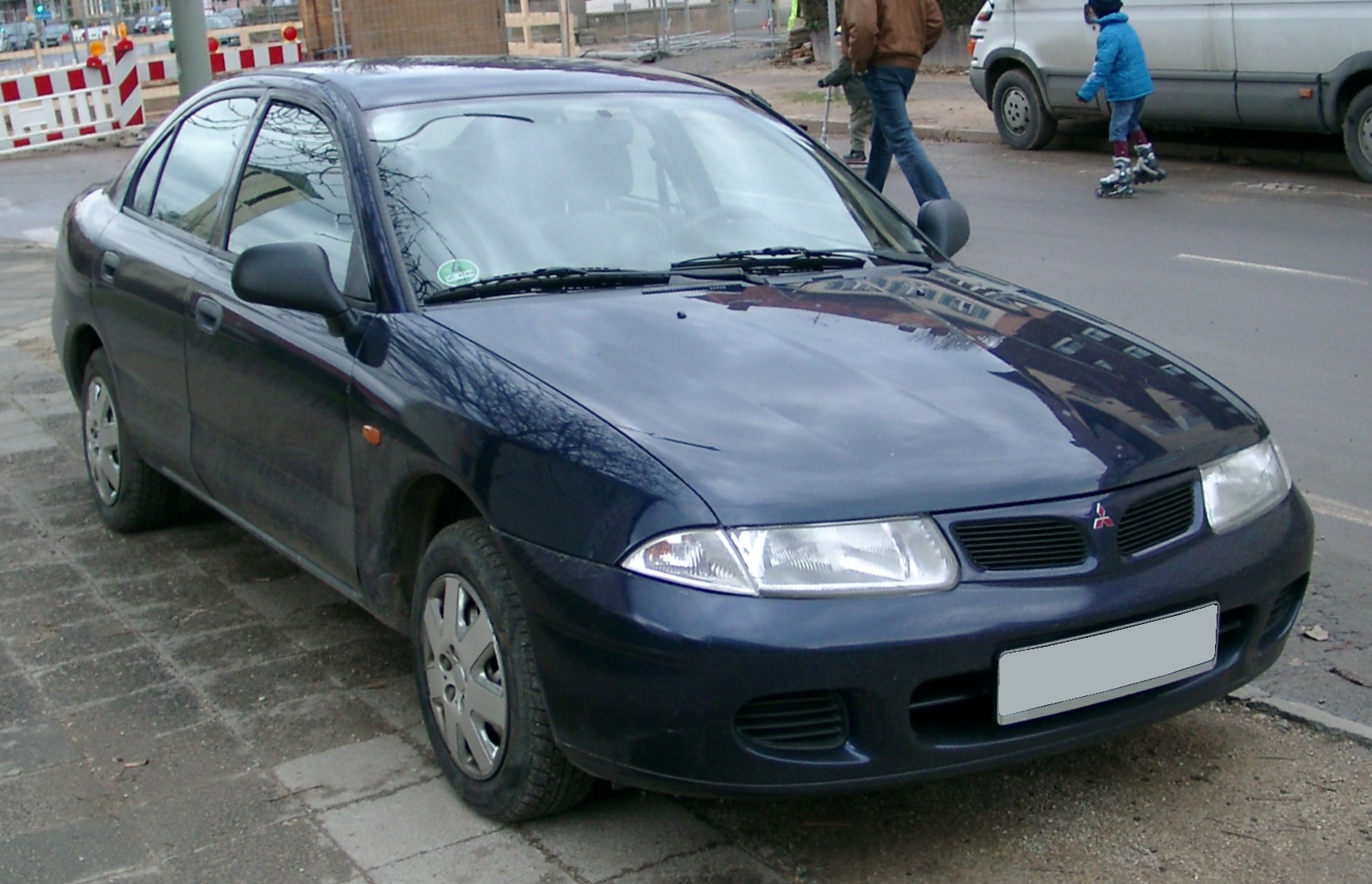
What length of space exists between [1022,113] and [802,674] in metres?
13.7

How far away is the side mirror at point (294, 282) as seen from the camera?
3.86 m

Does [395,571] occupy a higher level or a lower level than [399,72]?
lower

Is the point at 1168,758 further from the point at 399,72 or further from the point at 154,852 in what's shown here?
the point at 399,72

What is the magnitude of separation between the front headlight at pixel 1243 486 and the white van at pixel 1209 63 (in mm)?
9852

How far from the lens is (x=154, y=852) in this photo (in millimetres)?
3490

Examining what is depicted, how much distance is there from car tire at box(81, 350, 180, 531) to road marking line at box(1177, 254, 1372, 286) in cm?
669

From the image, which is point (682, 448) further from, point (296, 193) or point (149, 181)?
point (149, 181)

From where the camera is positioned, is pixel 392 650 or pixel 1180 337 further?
pixel 1180 337

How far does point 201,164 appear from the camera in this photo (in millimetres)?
5156

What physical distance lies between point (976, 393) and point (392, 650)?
202cm

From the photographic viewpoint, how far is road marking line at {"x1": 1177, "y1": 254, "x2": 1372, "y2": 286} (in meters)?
9.17

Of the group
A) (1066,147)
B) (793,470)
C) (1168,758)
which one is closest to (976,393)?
(793,470)

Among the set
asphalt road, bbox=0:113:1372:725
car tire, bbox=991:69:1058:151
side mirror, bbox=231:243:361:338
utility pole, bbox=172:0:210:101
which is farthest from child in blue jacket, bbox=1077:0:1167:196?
side mirror, bbox=231:243:361:338

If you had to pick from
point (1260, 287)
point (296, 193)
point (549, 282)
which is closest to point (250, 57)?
point (1260, 287)
